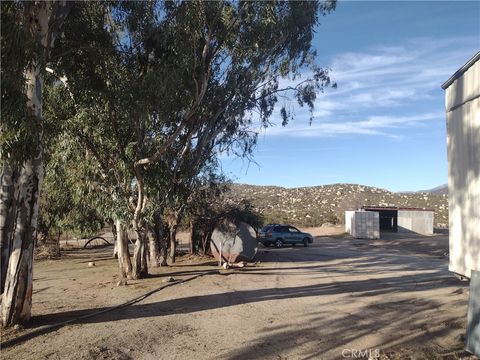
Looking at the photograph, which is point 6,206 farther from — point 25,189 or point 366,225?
point 366,225

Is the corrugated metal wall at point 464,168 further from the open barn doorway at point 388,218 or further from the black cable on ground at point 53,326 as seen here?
the open barn doorway at point 388,218

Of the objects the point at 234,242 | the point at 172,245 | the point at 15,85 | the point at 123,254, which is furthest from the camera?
the point at 172,245

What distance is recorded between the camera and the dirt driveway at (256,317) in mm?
8047

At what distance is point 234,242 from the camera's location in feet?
74.6

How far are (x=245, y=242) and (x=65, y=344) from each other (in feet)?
48.3

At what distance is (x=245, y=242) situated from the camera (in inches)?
893

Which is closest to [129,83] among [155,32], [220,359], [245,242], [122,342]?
[155,32]

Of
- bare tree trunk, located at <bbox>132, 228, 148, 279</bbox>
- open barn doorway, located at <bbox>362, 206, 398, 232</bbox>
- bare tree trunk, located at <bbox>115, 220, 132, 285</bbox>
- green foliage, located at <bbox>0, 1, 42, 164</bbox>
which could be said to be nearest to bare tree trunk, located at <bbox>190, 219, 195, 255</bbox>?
bare tree trunk, located at <bbox>132, 228, 148, 279</bbox>

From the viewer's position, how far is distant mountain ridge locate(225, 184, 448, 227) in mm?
70125

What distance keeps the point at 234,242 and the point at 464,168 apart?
14861 mm

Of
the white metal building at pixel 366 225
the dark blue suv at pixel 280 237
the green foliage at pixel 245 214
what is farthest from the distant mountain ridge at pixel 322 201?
the green foliage at pixel 245 214

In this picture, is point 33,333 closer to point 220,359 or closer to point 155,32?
point 220,359

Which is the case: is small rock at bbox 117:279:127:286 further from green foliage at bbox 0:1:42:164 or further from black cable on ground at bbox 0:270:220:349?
green foliage at bbox 0:1:42:164

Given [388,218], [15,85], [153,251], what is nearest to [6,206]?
[15,85]
